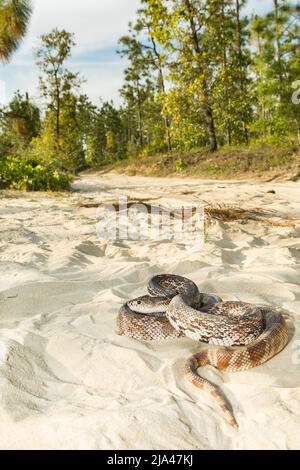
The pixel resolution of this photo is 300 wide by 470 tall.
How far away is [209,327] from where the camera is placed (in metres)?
3.05

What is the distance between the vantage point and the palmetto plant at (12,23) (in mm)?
21750

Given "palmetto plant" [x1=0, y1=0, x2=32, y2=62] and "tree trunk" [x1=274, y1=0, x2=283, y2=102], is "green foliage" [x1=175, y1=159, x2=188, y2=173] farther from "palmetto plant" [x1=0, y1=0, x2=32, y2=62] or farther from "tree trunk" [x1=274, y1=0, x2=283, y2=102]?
"palmetto plant" [x1=0, y1=0, x2=32, y2=62]

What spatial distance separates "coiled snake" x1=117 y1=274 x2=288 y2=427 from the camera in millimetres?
2762

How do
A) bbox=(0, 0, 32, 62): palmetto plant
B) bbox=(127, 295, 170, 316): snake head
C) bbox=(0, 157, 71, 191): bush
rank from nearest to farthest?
bbox=(127, 295, 170, 316): snake head < bbox=(0, 157, 71, 191): bush < bbox=(0, 0, 32, 62): palmetto plant

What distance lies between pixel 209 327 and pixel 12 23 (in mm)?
23210

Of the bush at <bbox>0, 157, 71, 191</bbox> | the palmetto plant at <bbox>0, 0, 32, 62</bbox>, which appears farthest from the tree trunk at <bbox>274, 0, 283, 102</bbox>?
the palmetto plant at <bbox>0, 0, 32, 62</bbox>

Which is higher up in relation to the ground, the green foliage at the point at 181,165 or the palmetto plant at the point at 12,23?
the palmetto plant at the point at 12,23

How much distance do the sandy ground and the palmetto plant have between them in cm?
1957

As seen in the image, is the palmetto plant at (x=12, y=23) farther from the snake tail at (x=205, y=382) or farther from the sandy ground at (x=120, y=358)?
the snake tail at (x=205, y=382)

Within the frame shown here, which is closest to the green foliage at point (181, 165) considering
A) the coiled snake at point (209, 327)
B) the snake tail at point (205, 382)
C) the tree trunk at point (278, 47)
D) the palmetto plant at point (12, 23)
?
the tree trunk at point (278, 47)

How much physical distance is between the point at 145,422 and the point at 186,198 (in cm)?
838

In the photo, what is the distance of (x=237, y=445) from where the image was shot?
2.05 metres

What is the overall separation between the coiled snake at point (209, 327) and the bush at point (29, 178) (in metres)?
10.8
